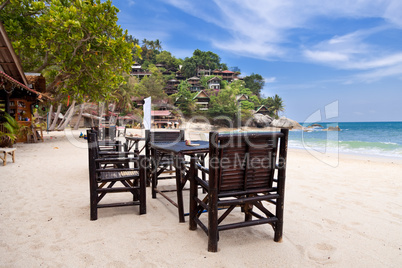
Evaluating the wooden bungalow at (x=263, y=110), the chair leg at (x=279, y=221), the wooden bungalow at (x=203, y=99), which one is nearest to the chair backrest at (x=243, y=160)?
the chair leg at (x=279, y=221)

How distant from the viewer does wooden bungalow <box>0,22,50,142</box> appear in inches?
314

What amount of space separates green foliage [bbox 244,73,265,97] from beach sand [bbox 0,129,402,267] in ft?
232

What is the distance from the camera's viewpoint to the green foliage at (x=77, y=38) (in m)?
9.10

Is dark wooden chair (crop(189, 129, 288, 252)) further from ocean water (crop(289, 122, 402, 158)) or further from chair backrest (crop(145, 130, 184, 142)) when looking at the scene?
ocean water (crop(289, 122, 402, 158))

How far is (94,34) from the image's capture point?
9.57 meters

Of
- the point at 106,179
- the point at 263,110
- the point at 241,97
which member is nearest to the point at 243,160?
the point at 106,179

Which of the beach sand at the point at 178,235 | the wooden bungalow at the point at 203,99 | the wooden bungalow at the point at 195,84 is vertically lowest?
the beach sand at the point at 178,235

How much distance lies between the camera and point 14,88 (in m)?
10.2

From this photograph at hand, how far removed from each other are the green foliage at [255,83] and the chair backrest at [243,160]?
72.0 meters

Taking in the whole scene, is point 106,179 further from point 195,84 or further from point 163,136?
point 195,84

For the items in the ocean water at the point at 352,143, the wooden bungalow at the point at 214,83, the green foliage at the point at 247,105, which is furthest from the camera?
the wooden bungalow at the point at 214,83

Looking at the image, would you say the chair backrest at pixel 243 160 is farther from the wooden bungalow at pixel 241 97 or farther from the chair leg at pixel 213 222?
the wooden bungalow at pixel 241 97

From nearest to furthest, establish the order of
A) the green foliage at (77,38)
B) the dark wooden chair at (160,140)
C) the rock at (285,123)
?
the dark wooden chair at (160,140)
the green foliage at (77,38)
the rock at (285,123)

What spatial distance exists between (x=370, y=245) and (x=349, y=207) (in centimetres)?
112
